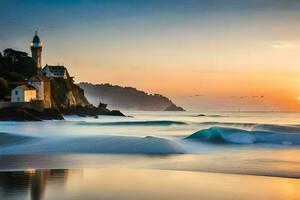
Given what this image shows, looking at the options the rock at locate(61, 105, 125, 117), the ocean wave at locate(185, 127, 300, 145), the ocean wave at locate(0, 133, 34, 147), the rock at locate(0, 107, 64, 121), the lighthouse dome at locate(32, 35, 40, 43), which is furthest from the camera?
the lighthouse dome at locate(32, 35, 40, 43)

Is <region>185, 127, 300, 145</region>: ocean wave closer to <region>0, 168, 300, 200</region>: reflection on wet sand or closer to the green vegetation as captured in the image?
<region>0, 168, 300, 200</region>: reflection on wet sand

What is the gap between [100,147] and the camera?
17.9 m

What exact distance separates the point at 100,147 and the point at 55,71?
6777 cm

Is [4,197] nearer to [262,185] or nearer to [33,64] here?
[262,185]

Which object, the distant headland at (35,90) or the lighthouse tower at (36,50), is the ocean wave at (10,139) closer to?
the distant headland at (35,90)

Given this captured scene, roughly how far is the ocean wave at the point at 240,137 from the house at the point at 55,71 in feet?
206

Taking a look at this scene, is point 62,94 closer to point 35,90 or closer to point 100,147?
point 35,90

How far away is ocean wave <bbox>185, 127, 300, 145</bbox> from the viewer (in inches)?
872

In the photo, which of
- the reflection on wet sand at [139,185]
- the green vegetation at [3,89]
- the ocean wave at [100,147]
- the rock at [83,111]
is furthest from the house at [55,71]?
the reflection on wet sand at [139,185]

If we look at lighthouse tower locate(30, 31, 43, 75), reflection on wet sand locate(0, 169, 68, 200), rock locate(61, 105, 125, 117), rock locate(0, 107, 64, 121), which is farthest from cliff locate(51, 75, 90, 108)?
reflection on wet sand locate(0, 169, 68, 200)

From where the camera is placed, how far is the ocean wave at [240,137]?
72.6ft

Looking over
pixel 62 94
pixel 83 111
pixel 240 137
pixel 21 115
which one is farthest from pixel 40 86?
pixel 240 137

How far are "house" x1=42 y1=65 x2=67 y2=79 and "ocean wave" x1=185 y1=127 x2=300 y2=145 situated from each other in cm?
6266

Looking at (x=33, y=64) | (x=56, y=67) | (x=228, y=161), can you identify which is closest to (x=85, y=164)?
(x=228, y=161)
